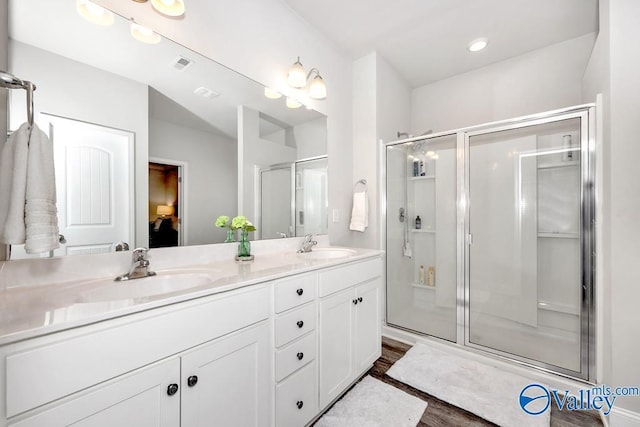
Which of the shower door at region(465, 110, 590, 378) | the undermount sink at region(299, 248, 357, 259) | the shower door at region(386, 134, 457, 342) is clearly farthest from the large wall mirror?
the shower door at region(465, 110, 590, 378)

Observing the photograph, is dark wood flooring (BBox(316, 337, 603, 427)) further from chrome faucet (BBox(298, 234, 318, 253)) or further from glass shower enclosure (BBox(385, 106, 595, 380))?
chrome faucet (BBox(298, 234, 318, 253))

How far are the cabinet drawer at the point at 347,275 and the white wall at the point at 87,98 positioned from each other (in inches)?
36.2

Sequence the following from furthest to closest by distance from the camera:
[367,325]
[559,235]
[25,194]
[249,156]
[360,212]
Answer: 1. [360,212]
2. [559,235]
3. [367,325]
4. [249,156]
5. [25,194]

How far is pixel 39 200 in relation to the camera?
829 millimetres

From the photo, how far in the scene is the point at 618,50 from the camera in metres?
1.41

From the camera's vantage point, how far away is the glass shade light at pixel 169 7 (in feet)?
4.16

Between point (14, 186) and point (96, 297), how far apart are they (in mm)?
436

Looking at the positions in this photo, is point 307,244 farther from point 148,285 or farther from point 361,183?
point 148,285

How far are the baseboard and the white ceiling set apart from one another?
2.66m

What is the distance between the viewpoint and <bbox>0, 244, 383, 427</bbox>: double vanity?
62 cm

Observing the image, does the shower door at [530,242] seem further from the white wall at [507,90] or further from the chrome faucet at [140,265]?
the chrome faucet at [140,265]

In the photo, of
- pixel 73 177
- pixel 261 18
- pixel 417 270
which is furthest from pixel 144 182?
pixel 417 270

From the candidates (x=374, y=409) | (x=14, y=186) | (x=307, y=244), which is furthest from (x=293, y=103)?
(x=374, y=409)

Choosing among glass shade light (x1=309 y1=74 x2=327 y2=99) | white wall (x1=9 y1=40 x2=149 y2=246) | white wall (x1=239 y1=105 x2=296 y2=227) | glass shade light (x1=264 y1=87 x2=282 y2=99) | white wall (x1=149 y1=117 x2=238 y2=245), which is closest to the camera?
white wall (x1=9 y1=40 x2=149 y2=246)
